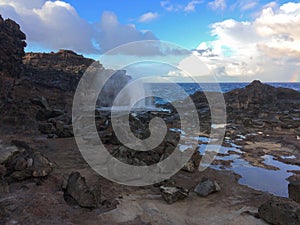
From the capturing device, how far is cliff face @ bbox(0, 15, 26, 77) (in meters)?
27.4

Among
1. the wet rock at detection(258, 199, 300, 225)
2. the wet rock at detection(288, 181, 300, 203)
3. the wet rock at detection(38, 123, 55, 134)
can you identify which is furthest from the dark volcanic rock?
the wet rock at detection(258, 199, 300, 225)

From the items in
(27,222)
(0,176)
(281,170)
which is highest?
(0,176)

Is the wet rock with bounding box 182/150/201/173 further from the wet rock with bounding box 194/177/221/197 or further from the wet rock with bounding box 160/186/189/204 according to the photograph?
the wet rock with bounding box 160/186/189/204

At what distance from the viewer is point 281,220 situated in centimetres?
796

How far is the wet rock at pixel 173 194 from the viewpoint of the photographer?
32.2 feet

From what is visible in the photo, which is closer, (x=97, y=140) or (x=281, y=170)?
(x=281, y=170)

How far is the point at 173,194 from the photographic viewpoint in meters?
9.91

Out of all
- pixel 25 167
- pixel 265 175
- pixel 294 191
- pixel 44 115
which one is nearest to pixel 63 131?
pixel 44 115

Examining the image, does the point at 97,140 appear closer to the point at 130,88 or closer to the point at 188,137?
the point at 188,137

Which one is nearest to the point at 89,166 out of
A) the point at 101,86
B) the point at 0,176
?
the point at 0,176

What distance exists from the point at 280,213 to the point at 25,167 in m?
8.99

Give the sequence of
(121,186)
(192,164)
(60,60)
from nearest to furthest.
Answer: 1. (121,186)
2. (192,164)
3. (60,60)

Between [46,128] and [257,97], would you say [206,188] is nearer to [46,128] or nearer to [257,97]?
[46,128]

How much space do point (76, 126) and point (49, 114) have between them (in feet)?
15.2
